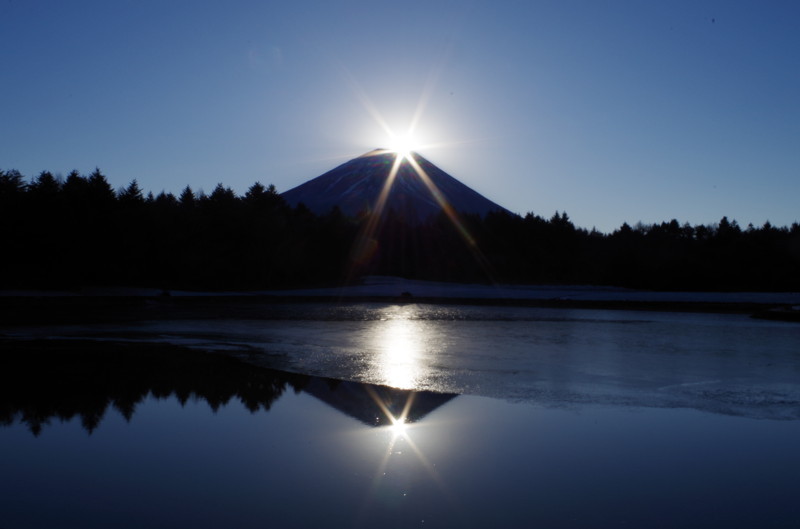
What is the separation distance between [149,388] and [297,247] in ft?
133

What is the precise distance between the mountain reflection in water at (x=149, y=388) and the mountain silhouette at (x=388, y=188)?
107843 millimetres

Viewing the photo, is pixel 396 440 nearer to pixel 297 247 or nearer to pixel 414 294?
pixel 414 294

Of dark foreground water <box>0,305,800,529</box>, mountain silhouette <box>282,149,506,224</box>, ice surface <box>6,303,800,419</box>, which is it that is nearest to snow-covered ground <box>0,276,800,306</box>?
ice surface <box>6,303,800,419</box>

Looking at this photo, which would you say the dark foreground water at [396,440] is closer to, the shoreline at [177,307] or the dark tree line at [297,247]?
the shoreline at [177,307]

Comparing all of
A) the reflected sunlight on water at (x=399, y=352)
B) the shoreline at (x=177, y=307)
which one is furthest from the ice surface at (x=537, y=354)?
the shoreline at (x=177, y=307)

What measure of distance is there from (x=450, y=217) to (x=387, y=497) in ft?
221

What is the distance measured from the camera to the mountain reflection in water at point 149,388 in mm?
7188

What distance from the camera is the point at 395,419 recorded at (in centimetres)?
704

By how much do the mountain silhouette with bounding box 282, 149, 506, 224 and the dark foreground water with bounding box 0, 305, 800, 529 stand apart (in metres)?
108

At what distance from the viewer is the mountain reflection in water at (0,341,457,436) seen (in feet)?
23.6

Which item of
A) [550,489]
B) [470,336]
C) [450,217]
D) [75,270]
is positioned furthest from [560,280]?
[550,489]

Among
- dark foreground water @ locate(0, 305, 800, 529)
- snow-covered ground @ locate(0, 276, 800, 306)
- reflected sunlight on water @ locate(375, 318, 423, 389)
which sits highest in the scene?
snow-covered ground @ locate(0, 276, 800, 306)

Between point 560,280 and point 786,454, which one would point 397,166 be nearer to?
point 560,280

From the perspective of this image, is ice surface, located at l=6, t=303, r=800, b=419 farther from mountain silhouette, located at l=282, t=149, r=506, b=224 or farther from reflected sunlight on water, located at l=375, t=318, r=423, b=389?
mountain silhouette, located at l=282, t=149, r=506, b=224
